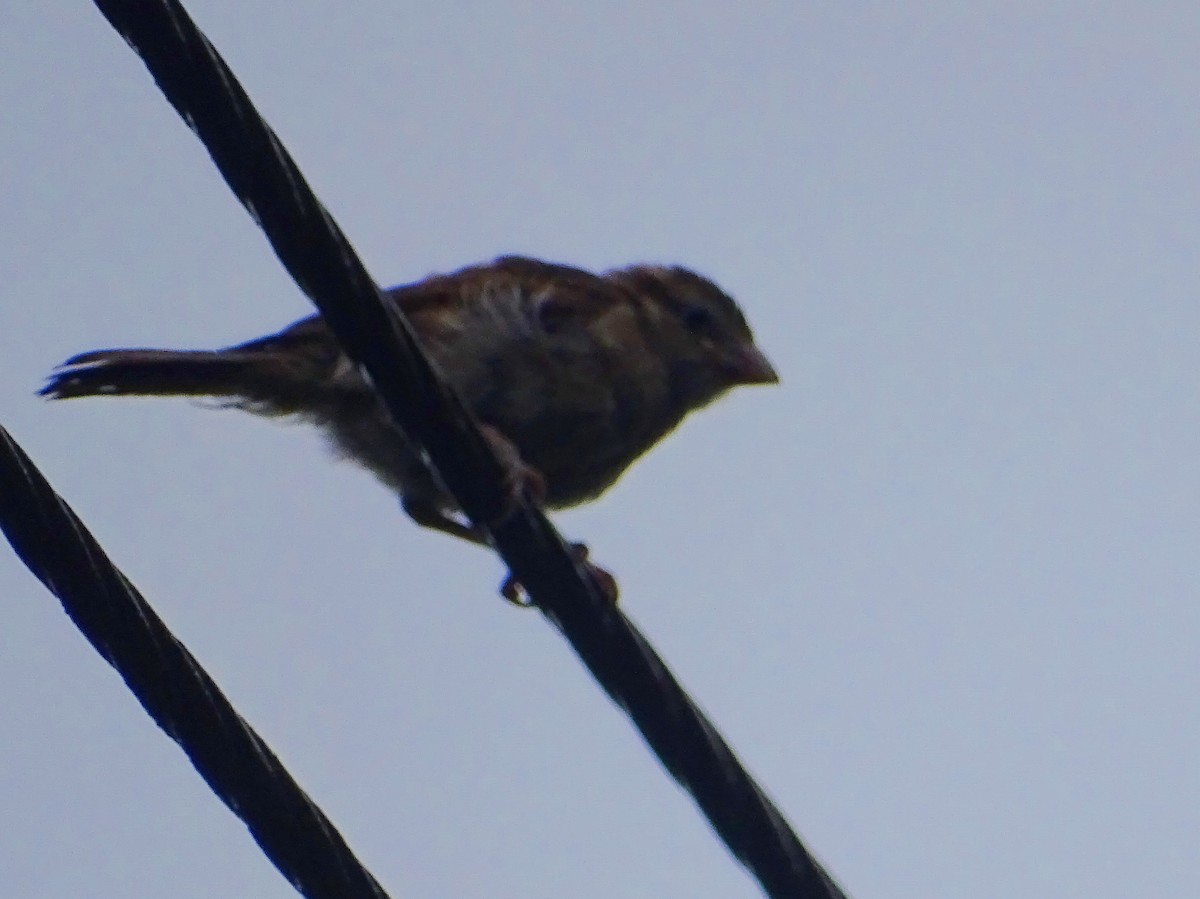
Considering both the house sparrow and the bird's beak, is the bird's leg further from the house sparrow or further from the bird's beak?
the bird's beak

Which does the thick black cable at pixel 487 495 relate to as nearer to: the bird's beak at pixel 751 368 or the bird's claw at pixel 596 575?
the bird's claw at pixel 596 575

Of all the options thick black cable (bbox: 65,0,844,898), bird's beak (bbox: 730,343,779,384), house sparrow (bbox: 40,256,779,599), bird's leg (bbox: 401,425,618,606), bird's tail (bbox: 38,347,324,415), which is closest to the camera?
thick black cable (bbox: 65,0,844,898)

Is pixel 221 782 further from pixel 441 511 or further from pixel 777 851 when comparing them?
pixel 441 511

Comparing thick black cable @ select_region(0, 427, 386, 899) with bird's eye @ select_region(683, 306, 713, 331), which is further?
bird's eye @ select_region(683, 306, 713, 331)

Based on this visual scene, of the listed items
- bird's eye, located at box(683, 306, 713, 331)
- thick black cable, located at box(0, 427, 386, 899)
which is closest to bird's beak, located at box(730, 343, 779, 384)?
bird's eye, located at box(683, 306, 713, 331)

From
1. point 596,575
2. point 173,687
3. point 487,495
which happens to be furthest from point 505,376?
point 173,687

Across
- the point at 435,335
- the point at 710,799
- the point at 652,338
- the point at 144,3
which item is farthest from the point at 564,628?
the point at 652,338
